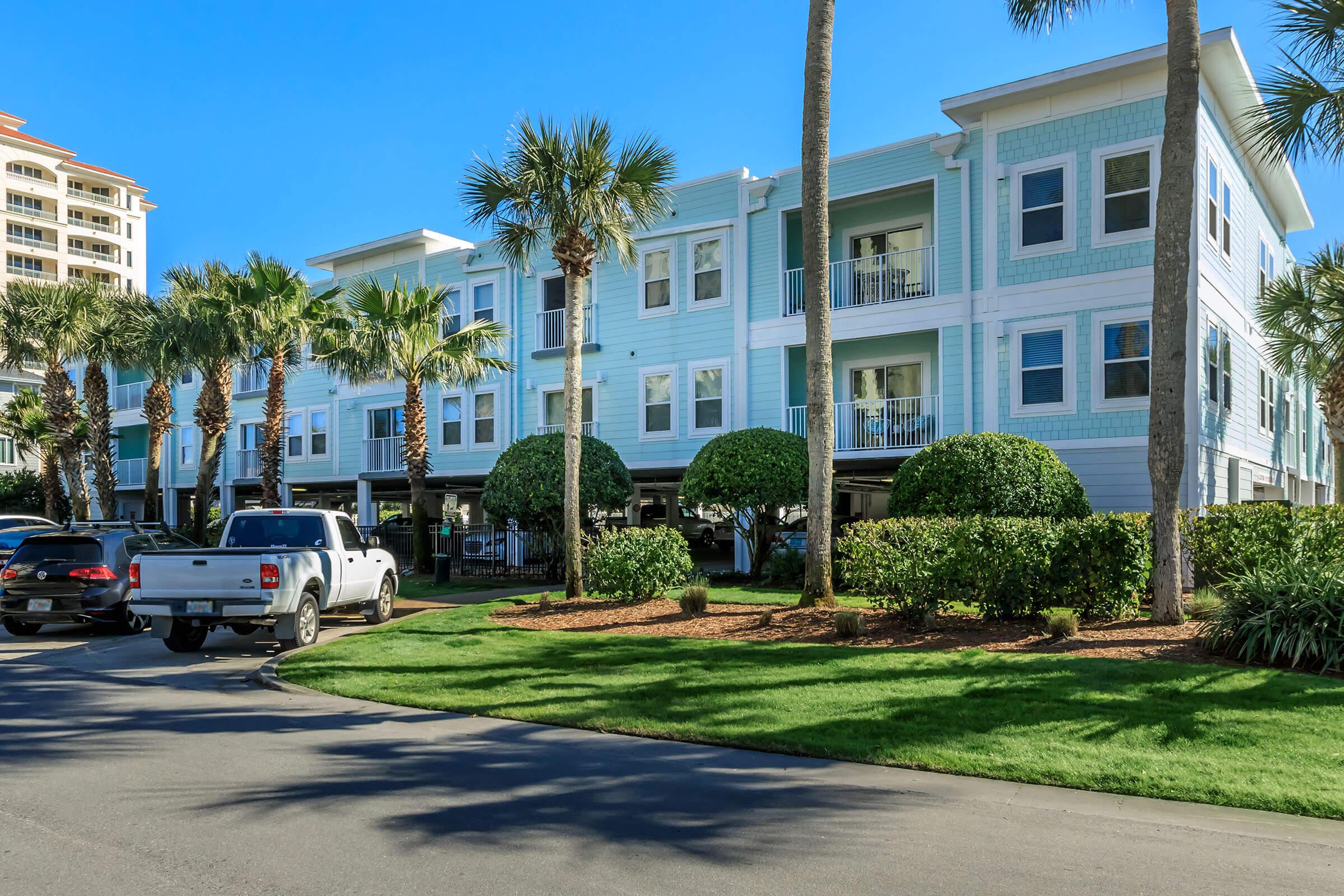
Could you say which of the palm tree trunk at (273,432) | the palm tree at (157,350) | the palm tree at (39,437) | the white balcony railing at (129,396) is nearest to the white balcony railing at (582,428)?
the palm tree trunk at (273,432)

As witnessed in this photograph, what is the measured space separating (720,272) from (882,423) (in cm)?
546

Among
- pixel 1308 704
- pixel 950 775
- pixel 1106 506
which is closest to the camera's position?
pixel 950 775

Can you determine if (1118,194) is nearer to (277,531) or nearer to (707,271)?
(707,271)

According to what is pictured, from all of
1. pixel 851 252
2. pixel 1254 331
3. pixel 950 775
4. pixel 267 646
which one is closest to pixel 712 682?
pixel 950 775

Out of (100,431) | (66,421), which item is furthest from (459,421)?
(66,421)

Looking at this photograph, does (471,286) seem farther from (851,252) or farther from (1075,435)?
(1075,435)

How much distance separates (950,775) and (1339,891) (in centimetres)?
244

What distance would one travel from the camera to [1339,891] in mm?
4582

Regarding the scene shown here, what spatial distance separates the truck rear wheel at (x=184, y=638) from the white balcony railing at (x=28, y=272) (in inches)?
2678

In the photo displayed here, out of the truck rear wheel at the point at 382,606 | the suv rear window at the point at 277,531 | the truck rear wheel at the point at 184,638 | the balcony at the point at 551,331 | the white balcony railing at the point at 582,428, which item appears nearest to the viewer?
the truck rear wheel at the point at 184,638

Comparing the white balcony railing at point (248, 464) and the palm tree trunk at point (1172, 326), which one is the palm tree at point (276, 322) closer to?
the white balcony railing at point (248, 464)

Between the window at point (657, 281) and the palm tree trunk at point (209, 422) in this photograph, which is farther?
the palm tree trunk at point (209, 422)

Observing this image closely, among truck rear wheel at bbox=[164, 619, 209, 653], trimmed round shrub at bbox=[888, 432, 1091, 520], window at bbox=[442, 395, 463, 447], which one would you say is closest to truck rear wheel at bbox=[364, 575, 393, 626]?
truck rear wheel at bbox=[164, 619, 209, 653]

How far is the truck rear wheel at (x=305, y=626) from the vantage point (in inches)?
494
